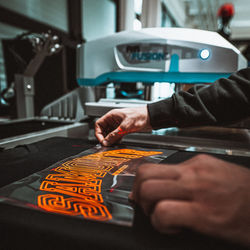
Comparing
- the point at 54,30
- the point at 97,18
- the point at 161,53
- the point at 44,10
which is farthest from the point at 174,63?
the point at 97,18

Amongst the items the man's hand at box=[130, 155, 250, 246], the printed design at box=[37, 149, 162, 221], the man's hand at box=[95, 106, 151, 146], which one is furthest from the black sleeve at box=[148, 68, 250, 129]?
the man's hand at box=[130, 155, 250, 246]

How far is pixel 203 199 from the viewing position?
0.75ft

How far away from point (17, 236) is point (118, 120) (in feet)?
1.52

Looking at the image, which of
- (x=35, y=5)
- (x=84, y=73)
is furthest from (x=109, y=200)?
(x=35, y=5)

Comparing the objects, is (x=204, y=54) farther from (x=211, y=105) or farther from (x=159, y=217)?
(x=159, y=217)

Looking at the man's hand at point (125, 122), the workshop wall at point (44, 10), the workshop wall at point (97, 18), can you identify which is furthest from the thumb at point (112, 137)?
the workshop wall at point (97, 18)

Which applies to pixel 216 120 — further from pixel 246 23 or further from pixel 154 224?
pixel 246 23

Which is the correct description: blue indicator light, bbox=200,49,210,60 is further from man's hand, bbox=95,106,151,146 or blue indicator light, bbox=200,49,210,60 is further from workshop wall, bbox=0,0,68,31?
workshop wall, bbox=0,0,68,31

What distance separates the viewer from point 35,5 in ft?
6.28

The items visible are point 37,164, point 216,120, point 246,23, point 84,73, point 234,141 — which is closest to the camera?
point 37,164

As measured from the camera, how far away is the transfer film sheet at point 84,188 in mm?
284

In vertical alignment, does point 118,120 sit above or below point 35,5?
below

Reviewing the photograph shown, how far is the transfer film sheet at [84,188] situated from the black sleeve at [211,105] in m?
0.15

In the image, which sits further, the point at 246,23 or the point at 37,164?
the point at 246,23
